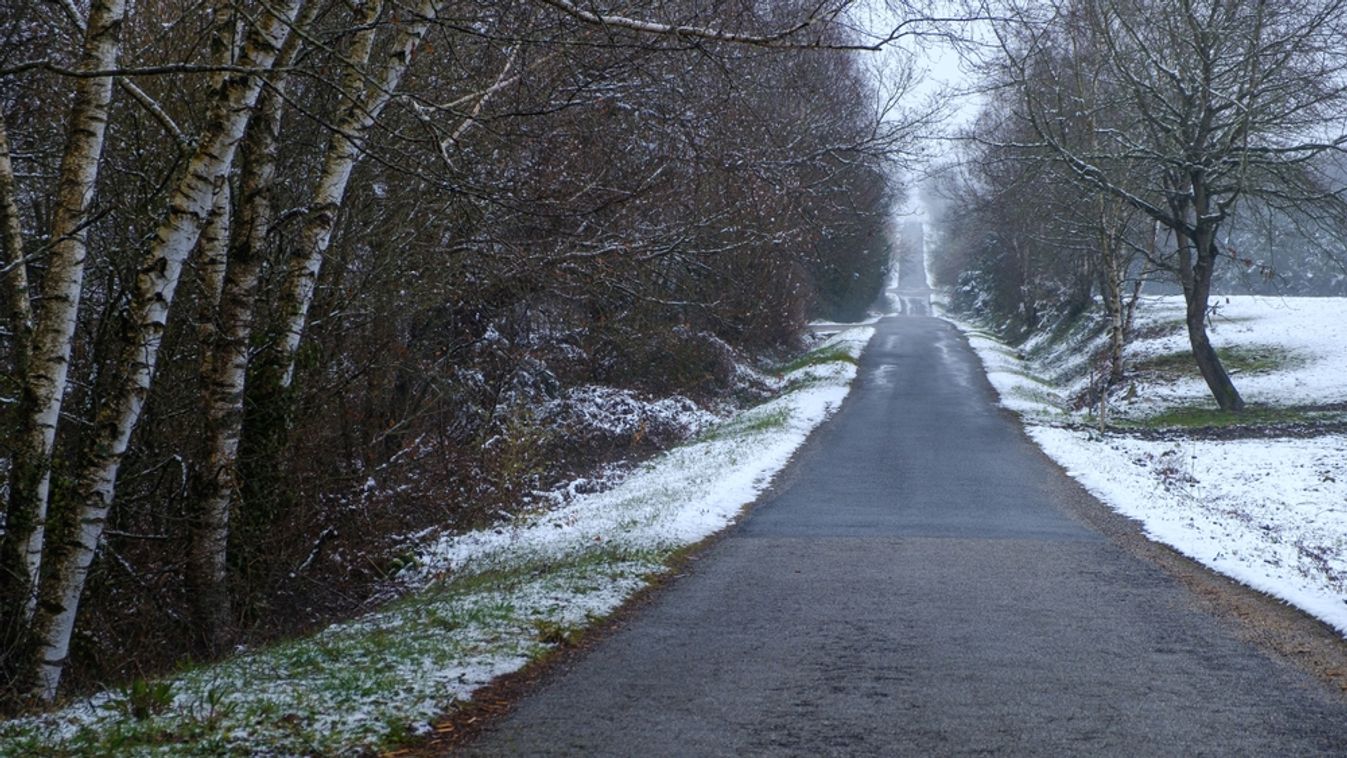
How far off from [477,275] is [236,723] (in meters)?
10.1

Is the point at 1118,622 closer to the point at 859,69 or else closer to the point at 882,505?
the point at 882,505

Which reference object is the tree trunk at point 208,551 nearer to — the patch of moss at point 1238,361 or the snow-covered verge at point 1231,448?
the snow-covered verge at point 1231,448

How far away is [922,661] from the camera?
24.0 ft

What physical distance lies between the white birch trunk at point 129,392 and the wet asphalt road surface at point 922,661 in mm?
3333

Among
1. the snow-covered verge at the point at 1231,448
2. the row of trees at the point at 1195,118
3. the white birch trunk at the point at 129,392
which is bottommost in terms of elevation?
the snow-covered verge at the point at 1231,448

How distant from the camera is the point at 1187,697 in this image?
6500 mm

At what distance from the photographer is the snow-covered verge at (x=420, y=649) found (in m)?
5.50

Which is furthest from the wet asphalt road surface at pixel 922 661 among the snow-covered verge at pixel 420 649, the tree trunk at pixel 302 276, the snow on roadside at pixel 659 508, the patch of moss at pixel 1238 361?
the patch of moss at pixel 1238 361

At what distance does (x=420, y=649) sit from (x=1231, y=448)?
18.1 metres

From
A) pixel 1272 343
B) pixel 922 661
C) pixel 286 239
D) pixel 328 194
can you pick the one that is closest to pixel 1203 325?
pixel 1272 343

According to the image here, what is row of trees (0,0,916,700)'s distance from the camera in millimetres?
7656

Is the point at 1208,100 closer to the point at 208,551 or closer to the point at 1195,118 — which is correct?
the point at 1195,118

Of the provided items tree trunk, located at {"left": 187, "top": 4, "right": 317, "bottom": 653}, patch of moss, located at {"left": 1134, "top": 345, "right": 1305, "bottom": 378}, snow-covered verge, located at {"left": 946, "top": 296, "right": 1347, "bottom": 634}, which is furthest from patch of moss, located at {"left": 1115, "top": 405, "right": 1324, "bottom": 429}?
tree trunk, located at {"left": 187, "top": 4, "right": 317, "bottom": 653}

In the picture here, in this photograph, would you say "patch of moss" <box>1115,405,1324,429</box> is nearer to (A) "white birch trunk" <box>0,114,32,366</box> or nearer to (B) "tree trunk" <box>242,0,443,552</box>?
(B) "tree trunk" <box>242,0,443,552</box>
